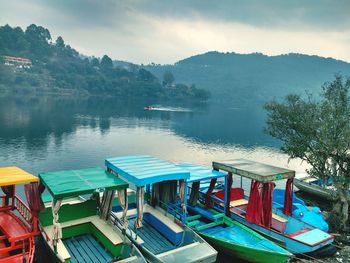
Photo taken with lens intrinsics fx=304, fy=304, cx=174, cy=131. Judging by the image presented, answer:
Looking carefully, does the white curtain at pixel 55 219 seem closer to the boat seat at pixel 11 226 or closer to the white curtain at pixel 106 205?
the boat seat at pixel 11 226

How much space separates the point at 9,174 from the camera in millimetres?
14352

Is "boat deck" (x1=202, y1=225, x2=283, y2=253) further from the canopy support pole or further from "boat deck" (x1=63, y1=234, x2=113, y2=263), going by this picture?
"boat deck" (x1=63, y1=234, x2=113, y2=263)

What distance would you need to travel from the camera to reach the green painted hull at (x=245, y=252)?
1442 cm

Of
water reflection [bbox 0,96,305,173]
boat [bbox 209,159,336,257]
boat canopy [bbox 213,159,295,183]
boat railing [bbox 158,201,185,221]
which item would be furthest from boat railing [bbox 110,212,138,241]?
water reflection [bbox 0,96,305,173]

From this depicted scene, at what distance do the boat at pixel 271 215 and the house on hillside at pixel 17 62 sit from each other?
19422 centimetres

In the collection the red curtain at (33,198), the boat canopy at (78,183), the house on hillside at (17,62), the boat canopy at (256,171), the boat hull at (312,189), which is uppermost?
the house on hillside at (17,62)

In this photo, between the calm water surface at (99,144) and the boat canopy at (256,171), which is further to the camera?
the calm water surface at (99,144)

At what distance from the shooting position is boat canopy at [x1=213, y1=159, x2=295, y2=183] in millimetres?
17000

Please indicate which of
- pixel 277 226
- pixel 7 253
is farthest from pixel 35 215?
pixel 277 226

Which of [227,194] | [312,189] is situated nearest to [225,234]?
[227,194]

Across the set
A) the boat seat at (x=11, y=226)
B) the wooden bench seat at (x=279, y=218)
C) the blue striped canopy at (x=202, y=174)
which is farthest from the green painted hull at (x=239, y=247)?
the boat seat at (x=11, y=226)

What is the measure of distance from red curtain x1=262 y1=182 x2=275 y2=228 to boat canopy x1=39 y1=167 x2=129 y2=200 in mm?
8503

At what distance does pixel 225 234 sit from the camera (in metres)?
16.8

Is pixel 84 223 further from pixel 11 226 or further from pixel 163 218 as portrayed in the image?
pixel 163 218
